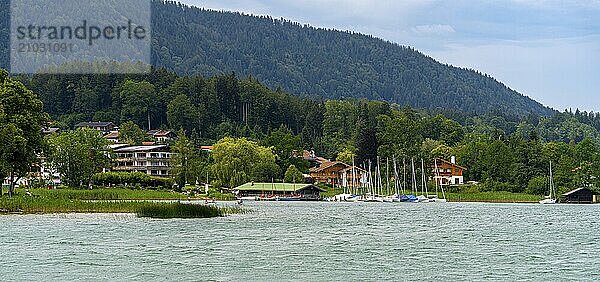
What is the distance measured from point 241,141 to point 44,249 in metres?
112

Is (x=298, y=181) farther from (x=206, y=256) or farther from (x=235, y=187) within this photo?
(x=206, y=256)

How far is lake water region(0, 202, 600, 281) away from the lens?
107 ft

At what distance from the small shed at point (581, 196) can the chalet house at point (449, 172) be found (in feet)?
97.0

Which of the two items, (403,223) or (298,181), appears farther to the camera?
(298,181)

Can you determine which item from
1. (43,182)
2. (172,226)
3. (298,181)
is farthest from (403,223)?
(298,181)

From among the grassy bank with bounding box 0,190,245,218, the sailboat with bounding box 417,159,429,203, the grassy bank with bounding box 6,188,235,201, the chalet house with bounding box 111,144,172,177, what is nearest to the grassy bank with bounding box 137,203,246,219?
the grassy bank with bounding box 0,190,245,218

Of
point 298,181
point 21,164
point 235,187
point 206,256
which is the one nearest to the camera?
point 206,256

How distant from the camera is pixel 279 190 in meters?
149

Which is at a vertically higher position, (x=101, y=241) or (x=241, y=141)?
(x=241, y=141)

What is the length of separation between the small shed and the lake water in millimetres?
63811

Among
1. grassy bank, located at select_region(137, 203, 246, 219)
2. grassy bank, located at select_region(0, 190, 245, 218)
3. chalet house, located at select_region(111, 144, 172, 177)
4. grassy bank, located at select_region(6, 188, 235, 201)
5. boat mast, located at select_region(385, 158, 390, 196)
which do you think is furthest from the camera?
chalet house, located at select_region(111, 144, 172, 177)

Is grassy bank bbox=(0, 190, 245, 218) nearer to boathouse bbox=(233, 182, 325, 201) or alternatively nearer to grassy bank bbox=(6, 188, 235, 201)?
grassy bank bbox=(6, 188, 235, 201)

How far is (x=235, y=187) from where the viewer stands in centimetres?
14375

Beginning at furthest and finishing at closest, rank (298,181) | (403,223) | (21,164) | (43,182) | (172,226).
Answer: (298,181) → (43,182) → (21,164) → (403,223) → (172,226)
